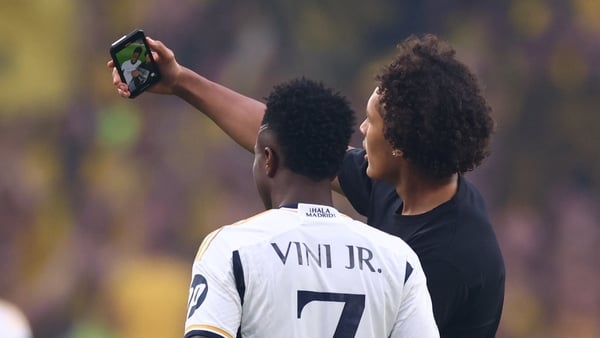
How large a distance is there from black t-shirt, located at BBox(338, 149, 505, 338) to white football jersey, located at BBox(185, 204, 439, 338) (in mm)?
379

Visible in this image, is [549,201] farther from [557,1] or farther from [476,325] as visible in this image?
[476,325]

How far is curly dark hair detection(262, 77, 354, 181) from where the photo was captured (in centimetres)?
254

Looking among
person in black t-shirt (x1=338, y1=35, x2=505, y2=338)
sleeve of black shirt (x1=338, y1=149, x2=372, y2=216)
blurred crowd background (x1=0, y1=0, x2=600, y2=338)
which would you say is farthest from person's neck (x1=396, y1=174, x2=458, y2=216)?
blurred crowd background (x1=0, y1=0, x2=600, y2=338)

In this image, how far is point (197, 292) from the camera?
245 centimetres

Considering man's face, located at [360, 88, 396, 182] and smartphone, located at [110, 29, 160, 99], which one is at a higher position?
smartphone, located at [110, 29, 160, 99]

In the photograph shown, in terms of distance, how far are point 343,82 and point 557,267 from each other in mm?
1813

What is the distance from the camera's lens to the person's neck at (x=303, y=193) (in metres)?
2.54

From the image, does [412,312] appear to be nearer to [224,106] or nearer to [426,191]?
[426,191]

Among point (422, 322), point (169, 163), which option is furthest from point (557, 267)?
point (422, 322)

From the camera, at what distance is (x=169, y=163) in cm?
682

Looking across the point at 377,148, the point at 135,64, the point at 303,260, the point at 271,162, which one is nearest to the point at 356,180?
the point at 377,148

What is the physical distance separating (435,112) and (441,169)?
0.16 m

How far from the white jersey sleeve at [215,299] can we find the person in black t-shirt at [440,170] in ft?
2.19

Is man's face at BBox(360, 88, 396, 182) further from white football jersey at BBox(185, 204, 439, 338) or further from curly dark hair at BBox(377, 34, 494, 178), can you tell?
white football jersey at BBox(185, 204, 439, 338)
